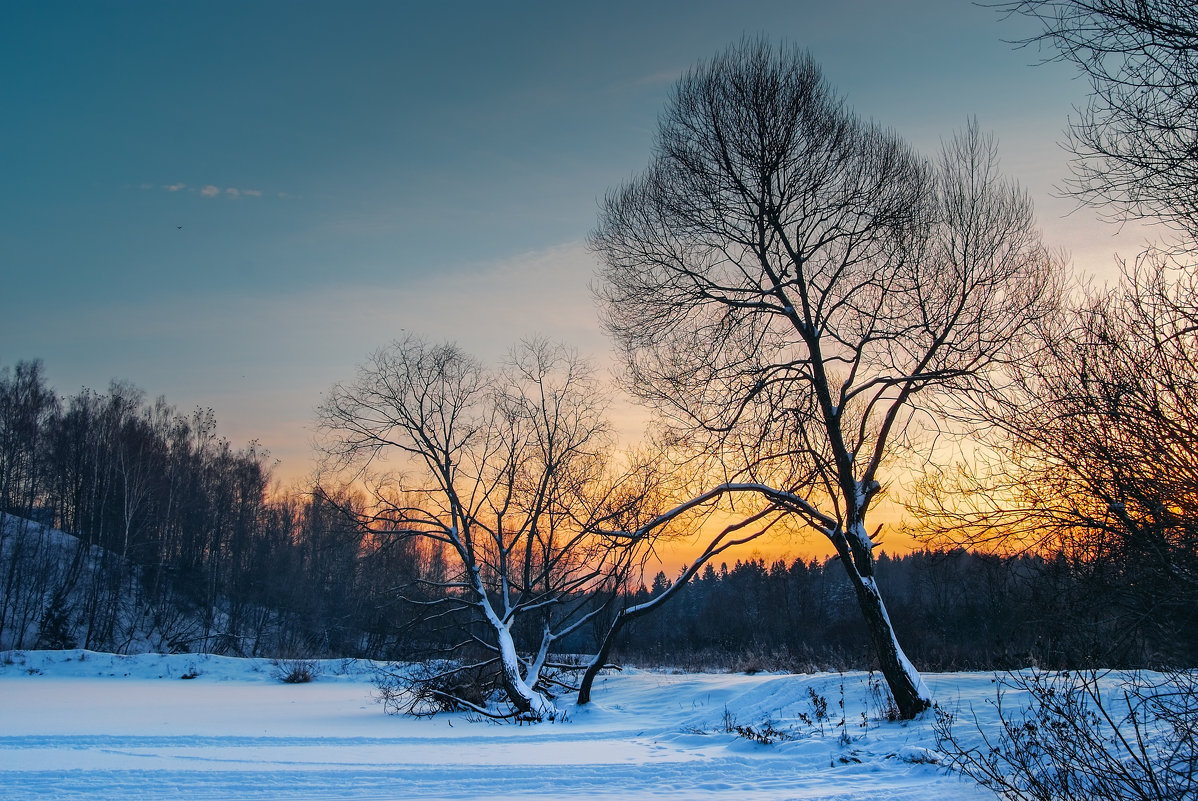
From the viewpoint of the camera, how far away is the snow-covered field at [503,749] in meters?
6.75

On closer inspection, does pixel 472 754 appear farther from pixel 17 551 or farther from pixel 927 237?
pixel 17 551

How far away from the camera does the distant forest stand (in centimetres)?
3216

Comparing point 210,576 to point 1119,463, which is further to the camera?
point 210,576

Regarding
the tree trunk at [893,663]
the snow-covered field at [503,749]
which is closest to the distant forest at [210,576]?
the snow-covered field at [503,749]

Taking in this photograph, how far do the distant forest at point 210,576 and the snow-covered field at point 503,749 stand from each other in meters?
5.47

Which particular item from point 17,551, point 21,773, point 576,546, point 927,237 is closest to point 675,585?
point 576,546

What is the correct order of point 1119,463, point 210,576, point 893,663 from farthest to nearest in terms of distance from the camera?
point 210,576
point 893,663
point 1119,463

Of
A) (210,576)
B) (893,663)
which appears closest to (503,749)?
(893,663)

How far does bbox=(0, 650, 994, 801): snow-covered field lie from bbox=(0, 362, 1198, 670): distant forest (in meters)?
5.47

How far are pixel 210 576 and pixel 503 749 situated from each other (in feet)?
156

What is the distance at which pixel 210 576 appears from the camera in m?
49.4

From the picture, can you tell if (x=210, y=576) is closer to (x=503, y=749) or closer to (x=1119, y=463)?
(x=503, y=749)

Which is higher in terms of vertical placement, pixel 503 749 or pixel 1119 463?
pixel 1119 463

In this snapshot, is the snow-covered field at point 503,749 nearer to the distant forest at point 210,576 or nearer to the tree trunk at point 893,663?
the tree trunk at point 893,663
